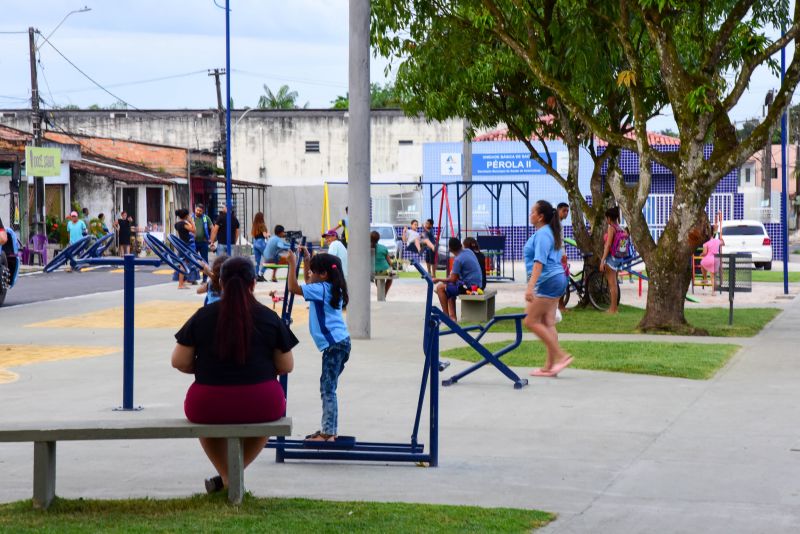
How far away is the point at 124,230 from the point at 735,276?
24.3 meters

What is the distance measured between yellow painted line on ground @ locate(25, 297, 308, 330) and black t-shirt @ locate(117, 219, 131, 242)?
1693cm

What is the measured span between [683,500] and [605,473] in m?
0.91

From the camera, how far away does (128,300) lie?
34.8 ft

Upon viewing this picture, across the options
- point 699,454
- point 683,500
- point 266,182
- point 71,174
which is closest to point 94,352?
point 699,454

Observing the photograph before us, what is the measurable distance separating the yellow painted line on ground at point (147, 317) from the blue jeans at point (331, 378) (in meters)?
10.4

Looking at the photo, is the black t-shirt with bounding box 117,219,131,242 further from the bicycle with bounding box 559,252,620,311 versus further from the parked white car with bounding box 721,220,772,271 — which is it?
the bicycle with bounding box 559,252,620,311

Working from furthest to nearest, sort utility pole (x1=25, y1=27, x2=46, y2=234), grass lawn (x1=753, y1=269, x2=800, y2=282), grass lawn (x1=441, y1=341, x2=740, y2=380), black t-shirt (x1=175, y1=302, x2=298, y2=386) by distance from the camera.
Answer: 1. utility pole (x1=25, y1=27, x2=46, y2=234)
2. grass lawn (x1=753, y1=269, x2=800, y2=282)
3. grass lawn (x1=441, y1=341, x2=740, y2=380)
4. black t-shirt (x1=175, y1=302, x2=298, y2=386)

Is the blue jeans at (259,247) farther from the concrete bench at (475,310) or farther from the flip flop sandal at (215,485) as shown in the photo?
the flip flop sandal at (215,485)

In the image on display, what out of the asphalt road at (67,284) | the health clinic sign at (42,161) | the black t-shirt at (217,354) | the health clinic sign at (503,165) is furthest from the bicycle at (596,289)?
the health clinic sign at (503,165)

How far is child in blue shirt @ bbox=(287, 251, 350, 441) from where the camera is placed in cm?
848

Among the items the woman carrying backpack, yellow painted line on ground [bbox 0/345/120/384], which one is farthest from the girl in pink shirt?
yellow painted line on ground [bbox 0/345/120/384]

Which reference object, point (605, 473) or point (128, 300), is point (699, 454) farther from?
point (128, 300)

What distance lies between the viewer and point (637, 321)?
1966 cm

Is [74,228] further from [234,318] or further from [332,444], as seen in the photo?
[234,318]
